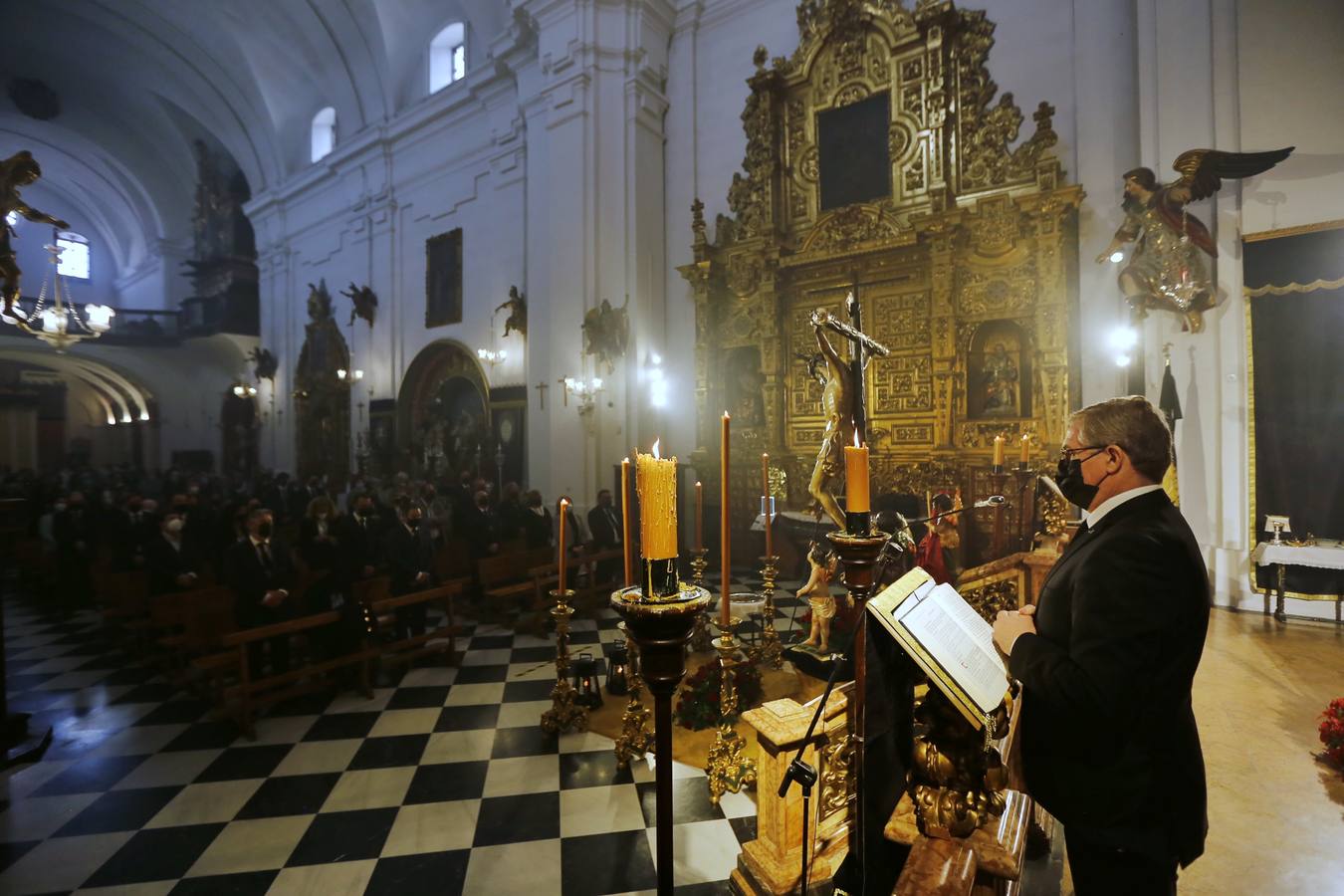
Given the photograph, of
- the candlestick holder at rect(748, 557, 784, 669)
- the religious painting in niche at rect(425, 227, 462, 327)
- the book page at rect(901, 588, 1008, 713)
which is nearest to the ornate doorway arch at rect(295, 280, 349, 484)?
the religious painting in niche at rect(425, 227, 462, 327)

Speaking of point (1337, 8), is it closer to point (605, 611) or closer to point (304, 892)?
point (605, 611)

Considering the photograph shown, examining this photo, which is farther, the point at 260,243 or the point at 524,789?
the point at 260,243

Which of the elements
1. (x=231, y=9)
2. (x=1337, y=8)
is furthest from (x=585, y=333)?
(x=231, y=9)

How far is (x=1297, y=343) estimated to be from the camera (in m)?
6.03

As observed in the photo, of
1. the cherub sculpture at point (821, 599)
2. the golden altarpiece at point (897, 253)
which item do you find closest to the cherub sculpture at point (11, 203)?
the cherub sculpture at point (821, 599)

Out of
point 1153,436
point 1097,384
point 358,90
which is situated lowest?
point 1153,436

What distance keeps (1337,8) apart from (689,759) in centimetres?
964

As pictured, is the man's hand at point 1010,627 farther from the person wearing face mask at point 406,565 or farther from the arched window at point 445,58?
the arched window at point 445,58

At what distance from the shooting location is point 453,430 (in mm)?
12953

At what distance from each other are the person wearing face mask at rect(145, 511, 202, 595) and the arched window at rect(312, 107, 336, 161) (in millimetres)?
14413

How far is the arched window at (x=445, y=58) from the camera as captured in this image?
13.1 m

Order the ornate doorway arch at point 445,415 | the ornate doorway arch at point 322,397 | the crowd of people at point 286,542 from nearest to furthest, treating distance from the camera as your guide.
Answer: the crowd of people at point 286,542 < the ornate doorway arch at point 445,415 < the ornate doorway arch at point 322,397

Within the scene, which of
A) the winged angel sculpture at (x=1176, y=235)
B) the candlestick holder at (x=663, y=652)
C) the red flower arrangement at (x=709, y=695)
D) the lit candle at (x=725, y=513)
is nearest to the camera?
the candlestick holder at (x=663, y=652)

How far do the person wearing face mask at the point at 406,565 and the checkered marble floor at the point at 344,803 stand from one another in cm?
108
